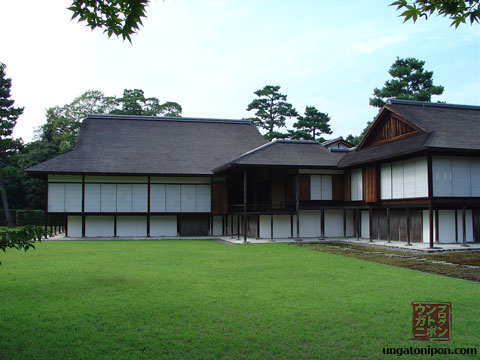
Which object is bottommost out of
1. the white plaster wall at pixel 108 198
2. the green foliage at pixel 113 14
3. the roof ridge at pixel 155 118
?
the white plaster wall at pixel 108 198

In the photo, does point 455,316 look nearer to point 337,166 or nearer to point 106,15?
point 106,15

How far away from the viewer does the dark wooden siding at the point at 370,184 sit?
21.4 meters

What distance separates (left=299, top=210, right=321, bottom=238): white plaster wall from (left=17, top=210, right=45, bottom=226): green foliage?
79.5 ft

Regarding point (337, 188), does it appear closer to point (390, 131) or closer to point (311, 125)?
point (390, 131)

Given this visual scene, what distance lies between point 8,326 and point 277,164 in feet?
54.3

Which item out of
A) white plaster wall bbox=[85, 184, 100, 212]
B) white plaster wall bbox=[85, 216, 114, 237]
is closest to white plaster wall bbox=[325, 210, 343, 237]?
white plaster wall bbox=[85, 216, 114, 237]

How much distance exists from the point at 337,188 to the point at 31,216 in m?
27.5

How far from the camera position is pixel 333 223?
24312 mm

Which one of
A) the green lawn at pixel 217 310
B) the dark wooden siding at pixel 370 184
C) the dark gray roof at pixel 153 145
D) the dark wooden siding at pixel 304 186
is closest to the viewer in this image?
the green lawn at pixel 217 310

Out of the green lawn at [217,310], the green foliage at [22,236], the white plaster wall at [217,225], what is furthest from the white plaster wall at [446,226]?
the green foliage at [22,236]

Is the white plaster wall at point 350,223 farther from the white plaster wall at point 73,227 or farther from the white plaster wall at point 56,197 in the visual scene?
the white plaster wall at point 56,197

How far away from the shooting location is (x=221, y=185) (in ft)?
83.8

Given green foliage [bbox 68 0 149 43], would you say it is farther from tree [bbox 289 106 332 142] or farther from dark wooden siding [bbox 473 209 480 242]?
tree [bbox 289 106 332 142]

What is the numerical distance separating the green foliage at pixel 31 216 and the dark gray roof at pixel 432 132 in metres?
27.1
